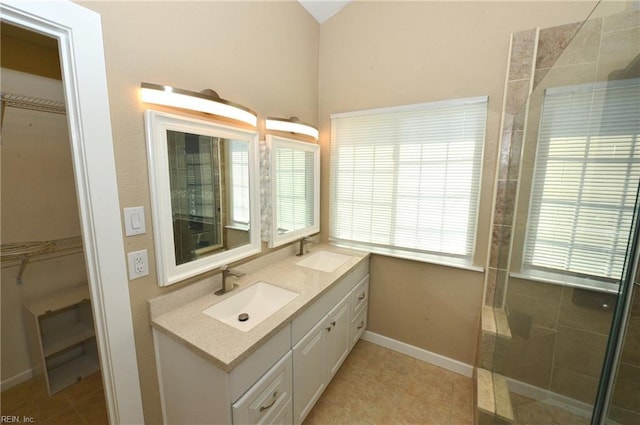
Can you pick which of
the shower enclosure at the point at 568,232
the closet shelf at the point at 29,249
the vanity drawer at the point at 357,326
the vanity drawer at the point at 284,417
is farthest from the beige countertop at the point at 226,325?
the closet shelf at the point at 29,249

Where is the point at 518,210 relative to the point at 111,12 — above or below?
below

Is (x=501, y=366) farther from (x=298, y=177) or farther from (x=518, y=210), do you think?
(x=298, y=177)

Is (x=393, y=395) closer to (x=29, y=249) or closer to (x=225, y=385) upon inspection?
(x=225, y=385)

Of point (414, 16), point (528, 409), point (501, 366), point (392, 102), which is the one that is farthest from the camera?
point (392, 102)

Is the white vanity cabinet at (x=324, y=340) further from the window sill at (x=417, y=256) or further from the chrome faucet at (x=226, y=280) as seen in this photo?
the chrome faucet at (x=226, y=280)

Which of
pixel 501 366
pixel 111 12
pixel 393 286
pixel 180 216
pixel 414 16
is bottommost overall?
pixel 501 366

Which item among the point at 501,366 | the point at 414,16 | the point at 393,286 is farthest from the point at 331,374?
the point at 414,16

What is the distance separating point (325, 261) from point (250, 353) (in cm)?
127

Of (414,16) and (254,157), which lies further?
(414,16)

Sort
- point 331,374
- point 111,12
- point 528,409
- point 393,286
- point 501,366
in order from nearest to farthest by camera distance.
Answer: point 111,12 → point 528,409 → point 501,366 → point 331,374 → point 393,286

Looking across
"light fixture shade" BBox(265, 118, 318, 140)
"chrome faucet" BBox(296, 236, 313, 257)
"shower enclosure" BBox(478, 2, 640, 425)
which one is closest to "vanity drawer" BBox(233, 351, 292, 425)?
"chrome faucet" BBox(296, 236, 313, 257)

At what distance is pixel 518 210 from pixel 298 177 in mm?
1578

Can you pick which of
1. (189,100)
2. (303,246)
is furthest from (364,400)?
(189,100)

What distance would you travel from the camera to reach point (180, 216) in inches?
50.0
